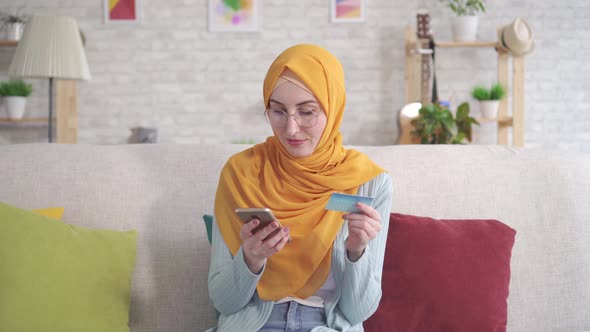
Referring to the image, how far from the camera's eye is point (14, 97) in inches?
188

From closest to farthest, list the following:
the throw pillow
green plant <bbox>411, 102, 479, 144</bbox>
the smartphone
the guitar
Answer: the smartphone, the throw pillow, green plant <bbox>411, 102, 479, 144</bbox>, the guitar

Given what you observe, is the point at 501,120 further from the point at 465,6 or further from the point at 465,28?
the point at 465,6

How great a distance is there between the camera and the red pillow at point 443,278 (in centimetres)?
163

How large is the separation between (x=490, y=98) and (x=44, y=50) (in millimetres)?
3096

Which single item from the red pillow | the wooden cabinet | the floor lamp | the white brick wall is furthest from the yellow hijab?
the white brick wall

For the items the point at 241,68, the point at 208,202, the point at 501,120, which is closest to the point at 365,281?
the point at 208,202

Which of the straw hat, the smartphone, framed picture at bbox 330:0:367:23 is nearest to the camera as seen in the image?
the smartphone

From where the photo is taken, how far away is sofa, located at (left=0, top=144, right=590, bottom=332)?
5.96 ft

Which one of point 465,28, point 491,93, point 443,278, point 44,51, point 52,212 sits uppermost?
point 465,28

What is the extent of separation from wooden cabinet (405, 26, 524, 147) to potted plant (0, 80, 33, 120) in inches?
119

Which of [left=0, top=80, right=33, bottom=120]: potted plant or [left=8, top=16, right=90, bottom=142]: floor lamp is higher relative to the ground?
[left=8, top=16, right=90, bottom=142]: floor lamp

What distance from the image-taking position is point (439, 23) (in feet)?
16.4

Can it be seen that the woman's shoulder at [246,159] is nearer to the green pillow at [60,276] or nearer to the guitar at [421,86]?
the green pillow at [60,276]

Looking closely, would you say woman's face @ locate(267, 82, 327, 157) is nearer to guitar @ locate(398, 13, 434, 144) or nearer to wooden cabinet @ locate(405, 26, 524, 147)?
guitar @ locate(398, 13, 434, 144)
